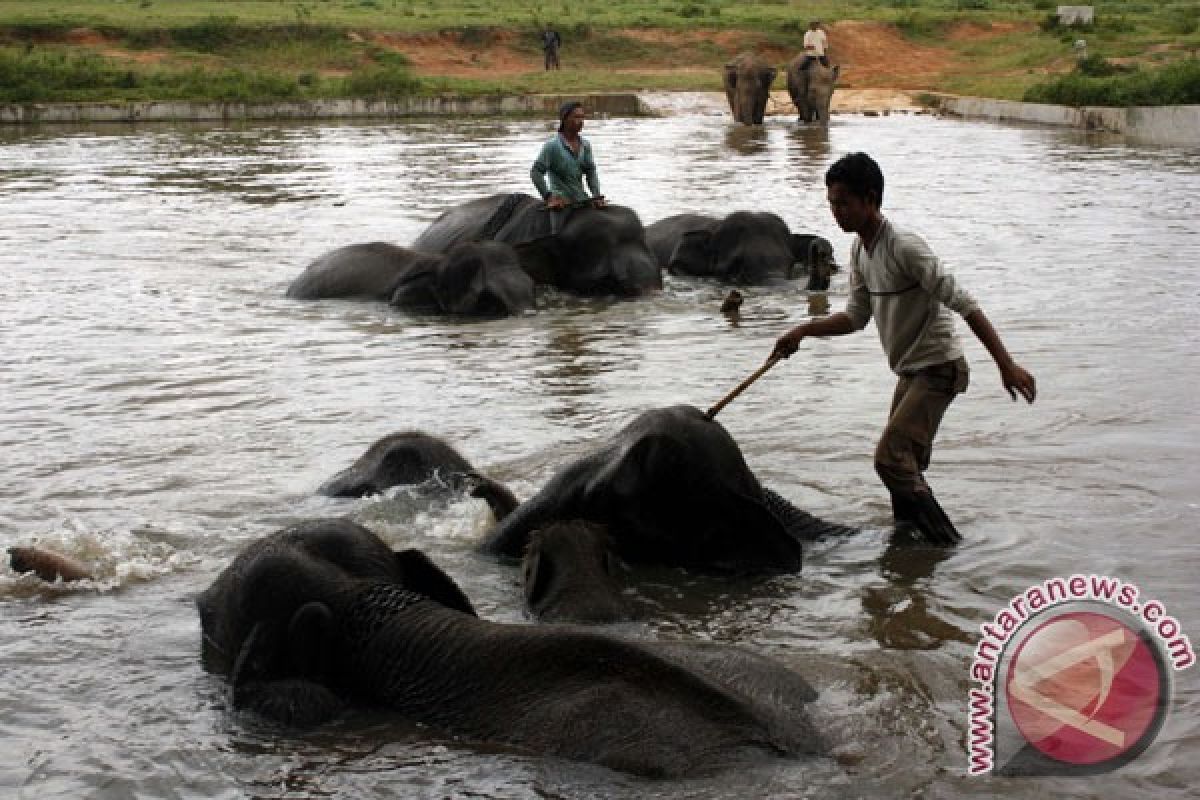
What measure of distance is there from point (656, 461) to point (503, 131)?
25450mm

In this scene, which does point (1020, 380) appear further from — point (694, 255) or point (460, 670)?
point (694, 255)

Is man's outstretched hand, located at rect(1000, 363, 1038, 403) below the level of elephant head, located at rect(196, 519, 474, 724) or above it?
above

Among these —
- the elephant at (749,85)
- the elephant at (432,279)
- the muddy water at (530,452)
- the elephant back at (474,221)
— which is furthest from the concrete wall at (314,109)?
the elephant at (432,279)

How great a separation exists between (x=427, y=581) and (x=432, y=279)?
23.6ft

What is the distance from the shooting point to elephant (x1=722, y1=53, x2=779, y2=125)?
31.1 m

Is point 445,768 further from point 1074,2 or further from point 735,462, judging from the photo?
point 1074,2

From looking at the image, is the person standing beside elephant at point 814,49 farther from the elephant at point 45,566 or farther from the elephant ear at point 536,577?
the elephant ear at point 536,577

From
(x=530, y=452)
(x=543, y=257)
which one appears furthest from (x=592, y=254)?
(x=530, y=452)

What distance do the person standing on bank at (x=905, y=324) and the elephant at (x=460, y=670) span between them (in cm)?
162

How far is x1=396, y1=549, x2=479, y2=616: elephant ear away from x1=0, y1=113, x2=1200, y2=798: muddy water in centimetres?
50

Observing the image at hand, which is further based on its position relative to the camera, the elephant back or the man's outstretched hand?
the elephant back

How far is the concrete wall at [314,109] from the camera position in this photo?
113ft

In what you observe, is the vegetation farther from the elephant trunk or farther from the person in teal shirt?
the elephant trunk

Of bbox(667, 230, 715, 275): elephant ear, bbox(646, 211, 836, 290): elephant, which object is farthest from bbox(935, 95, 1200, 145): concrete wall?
bbox(667, 230, 715, 275): elephant ear
